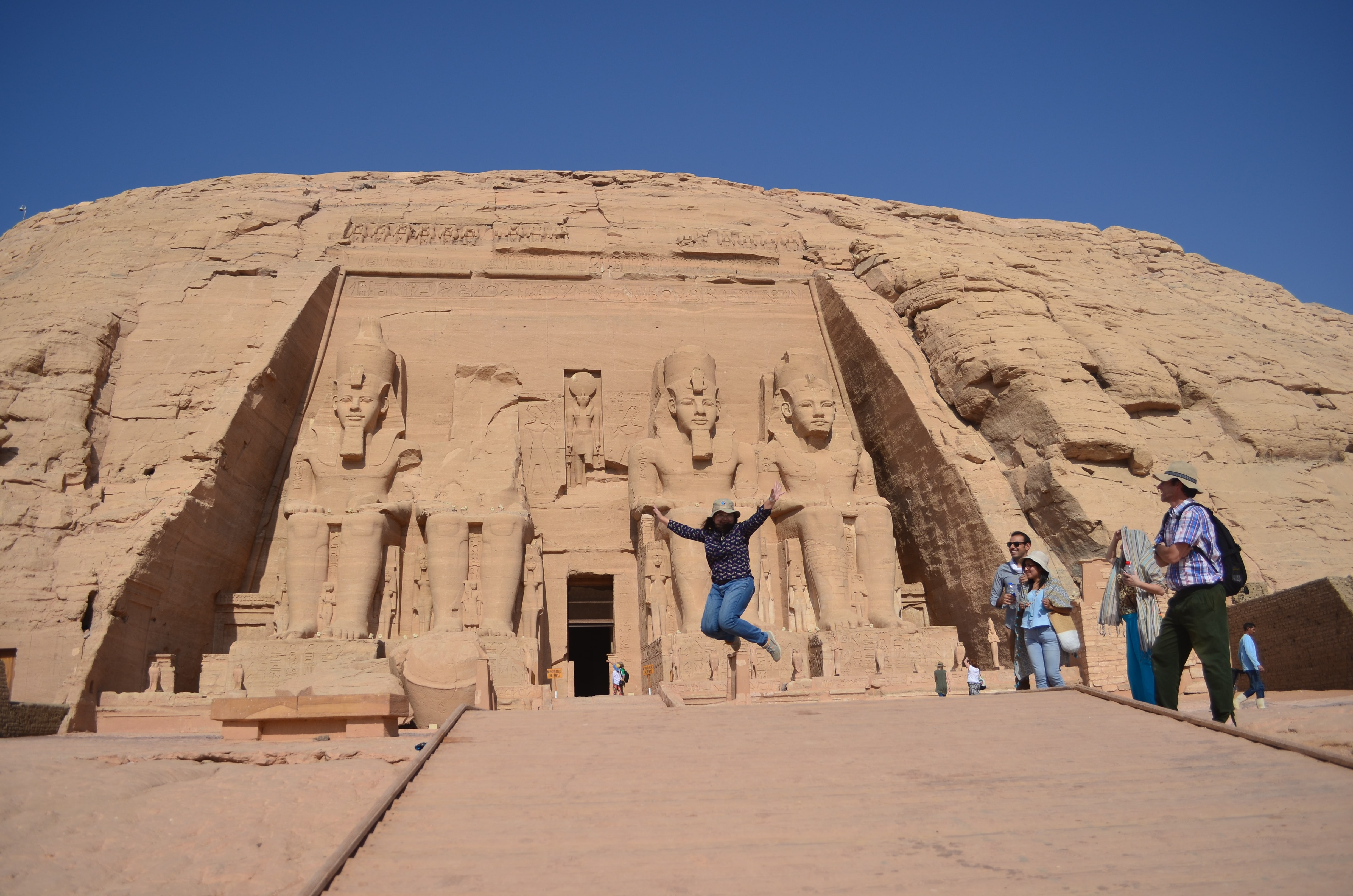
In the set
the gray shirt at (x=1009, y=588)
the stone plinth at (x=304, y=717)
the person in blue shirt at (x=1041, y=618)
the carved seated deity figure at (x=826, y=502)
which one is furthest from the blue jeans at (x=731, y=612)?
the carved seated deity figure at (x=826, y=502)

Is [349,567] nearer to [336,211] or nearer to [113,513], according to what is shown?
[113,513]

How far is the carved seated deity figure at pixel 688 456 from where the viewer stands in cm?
1115

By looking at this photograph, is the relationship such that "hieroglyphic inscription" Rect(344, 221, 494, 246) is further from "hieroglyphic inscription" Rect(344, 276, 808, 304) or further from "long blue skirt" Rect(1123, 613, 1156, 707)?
"long blue skirt" Rect(1123, 613, 1156, 707)

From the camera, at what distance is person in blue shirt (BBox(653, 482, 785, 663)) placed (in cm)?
573

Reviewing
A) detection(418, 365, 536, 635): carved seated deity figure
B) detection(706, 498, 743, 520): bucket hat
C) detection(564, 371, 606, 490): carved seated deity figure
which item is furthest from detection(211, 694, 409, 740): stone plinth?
detection(564, 371, 606, 490): carved seated deity figure

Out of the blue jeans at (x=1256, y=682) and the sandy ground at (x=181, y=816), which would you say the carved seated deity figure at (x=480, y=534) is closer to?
the sandy ground at (x=181, y=816)

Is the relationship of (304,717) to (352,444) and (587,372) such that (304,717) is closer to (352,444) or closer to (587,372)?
(352,444)

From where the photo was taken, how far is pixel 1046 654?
5.81 meters

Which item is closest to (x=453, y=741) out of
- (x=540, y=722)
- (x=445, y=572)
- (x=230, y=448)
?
(x=540, y=722)

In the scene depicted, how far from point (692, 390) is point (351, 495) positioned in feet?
12.1

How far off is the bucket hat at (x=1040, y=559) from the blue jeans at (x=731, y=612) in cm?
151

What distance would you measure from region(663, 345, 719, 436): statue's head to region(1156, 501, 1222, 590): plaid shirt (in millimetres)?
7060

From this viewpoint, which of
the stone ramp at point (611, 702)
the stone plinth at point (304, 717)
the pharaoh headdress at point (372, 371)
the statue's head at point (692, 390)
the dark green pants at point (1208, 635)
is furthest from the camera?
the statue's head at point (692, 390)

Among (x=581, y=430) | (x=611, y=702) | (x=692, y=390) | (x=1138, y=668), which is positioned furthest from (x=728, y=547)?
(x=581, y=430)
